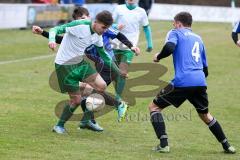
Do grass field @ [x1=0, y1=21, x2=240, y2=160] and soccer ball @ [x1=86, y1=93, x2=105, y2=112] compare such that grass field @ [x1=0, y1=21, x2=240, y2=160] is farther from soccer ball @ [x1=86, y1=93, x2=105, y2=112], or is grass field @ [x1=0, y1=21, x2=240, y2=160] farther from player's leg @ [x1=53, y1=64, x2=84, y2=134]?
soccer ball @ [x1=86, y1=93, x2=105, y2=112]

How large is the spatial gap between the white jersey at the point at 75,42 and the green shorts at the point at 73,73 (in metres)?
0.07

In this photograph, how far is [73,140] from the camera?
9.36 m

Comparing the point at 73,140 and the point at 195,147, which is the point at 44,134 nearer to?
the point at 73,140

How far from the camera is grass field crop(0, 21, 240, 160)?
8.56 m

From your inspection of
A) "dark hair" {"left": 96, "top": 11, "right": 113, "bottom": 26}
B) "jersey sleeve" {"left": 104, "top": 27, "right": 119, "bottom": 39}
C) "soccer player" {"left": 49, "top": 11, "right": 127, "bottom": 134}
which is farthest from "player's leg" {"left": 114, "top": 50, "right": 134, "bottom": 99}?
"dark hair" {"left": 96, "top": 11, "right": 113, "bottom": 26}

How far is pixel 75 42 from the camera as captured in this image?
9727 millimetres

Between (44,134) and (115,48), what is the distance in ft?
11.0

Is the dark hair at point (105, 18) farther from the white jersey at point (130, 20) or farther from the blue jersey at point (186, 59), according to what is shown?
the white jersey at point (130, 20)

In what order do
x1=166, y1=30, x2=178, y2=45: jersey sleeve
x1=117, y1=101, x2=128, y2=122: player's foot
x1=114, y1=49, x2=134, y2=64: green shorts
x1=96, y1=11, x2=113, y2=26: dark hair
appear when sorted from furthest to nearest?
1. x1=114, y1=49, x2=134, y2=64: green shorts
2. x1=117, y1=101, x2=128, y2=122: player's foot
3. x1=96, y1=11, x2=113, y2=26: dark hair
4. x1=166, y1=30, x2=178, y2=45: jersey sleeve

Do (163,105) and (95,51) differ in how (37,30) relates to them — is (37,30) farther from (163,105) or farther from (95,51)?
(163,105)

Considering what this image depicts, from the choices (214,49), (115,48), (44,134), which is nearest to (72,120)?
(44,134)

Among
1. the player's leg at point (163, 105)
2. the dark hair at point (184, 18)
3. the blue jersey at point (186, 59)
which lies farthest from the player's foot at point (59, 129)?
the dark hair at point (184, 18)

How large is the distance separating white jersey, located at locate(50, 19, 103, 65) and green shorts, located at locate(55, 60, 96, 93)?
0.24ft

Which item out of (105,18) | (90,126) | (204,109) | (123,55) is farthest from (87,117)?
Result: (123,55)
